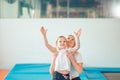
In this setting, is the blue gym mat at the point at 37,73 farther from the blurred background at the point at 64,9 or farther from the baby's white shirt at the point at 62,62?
the baby's white shirt at the point at 62,62

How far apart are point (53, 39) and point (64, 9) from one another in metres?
0.65

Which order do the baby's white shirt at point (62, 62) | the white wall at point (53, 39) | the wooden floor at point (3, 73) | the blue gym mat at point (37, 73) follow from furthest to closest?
1. the white wall at point (53, 39)
2. the wooden floor at point (3, 73)
3. the blue gym mat at point (37, 73)
4. the baby's white shirt at point (62, 62)

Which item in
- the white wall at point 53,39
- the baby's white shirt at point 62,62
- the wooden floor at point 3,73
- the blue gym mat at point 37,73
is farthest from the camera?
the white wall at point 53,39

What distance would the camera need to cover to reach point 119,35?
4445 mm

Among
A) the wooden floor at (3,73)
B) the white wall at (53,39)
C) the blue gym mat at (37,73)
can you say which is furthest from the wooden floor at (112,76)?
the wooden floor at (3,73)

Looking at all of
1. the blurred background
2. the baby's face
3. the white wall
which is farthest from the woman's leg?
the blurred background

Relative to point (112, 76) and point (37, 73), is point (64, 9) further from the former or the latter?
point (112, 76)

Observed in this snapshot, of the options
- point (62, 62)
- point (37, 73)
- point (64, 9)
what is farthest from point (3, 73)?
point (62, 62)

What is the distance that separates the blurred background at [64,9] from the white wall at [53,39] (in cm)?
12

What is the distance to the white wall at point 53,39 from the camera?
14.4 feet

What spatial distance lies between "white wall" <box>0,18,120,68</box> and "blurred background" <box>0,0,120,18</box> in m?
0.12

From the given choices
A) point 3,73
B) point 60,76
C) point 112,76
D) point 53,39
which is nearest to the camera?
point 60,76

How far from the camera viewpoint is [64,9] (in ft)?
14.6

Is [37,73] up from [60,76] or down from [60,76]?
down
